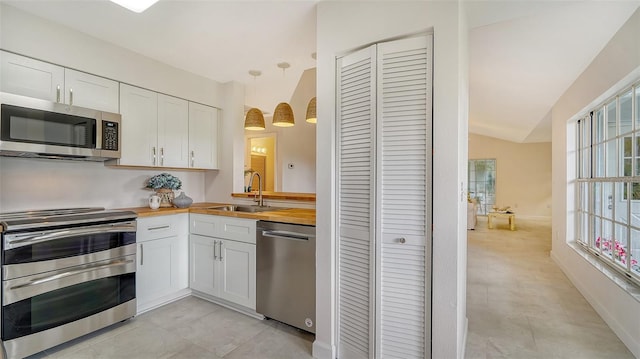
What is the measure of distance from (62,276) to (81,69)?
65.6 inches

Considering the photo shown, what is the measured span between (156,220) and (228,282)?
881mm

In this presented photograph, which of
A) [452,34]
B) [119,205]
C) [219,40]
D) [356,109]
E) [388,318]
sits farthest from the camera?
[119,205]

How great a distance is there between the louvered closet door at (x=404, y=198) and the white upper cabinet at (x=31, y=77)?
2520 millimetres

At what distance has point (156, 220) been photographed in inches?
110

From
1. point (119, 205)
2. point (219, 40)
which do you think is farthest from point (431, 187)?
point (119, 205)

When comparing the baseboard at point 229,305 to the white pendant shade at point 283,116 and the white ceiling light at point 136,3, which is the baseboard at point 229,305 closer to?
the white pendant shade at point 283,116

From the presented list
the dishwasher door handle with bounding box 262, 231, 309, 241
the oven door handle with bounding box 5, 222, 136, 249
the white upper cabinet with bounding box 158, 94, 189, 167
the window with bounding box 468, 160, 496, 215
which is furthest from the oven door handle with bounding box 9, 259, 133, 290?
the window with bounding box 468, 160, 496, 215

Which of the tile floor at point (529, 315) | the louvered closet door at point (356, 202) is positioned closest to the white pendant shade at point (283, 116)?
the louvered closet door at point (356, 202)

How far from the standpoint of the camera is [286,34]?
98.4 inches

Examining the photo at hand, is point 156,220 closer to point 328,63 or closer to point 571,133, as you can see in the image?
point 328,63

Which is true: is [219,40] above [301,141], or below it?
above

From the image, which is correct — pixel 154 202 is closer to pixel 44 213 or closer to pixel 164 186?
pixel 164 186

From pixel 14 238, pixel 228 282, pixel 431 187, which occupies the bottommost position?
pixel 228 282

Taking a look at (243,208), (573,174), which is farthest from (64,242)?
(573,174)
